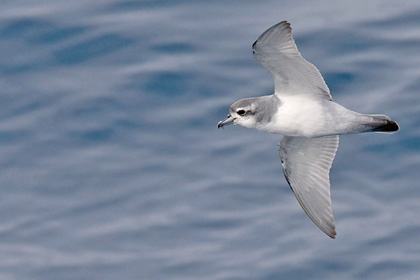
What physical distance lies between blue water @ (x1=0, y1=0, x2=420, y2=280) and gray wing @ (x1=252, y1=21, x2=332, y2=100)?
16.9 feet

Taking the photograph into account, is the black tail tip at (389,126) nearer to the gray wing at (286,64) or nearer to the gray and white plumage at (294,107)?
the gray and white plumage at (294,107)

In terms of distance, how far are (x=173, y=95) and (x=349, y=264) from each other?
4781mm

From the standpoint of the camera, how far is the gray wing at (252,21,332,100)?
A: 14.5 m

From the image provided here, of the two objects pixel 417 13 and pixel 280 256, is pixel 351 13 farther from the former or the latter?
pixel 280 256

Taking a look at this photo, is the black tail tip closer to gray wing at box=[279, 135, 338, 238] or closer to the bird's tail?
the bird's tail

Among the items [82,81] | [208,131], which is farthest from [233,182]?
[82,81]

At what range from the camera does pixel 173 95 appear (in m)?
21.5

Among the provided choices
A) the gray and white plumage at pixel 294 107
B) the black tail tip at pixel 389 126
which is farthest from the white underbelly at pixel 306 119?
the black tail tip at pixel 389 126

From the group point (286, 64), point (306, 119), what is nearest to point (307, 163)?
point (306, 119)

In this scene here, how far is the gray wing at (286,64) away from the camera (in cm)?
1448

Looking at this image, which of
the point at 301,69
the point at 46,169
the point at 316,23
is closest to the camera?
the point at 301,69

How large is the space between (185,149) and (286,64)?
6267mm

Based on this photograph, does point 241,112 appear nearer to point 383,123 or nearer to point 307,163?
point 383,123

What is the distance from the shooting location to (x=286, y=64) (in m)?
14.9
